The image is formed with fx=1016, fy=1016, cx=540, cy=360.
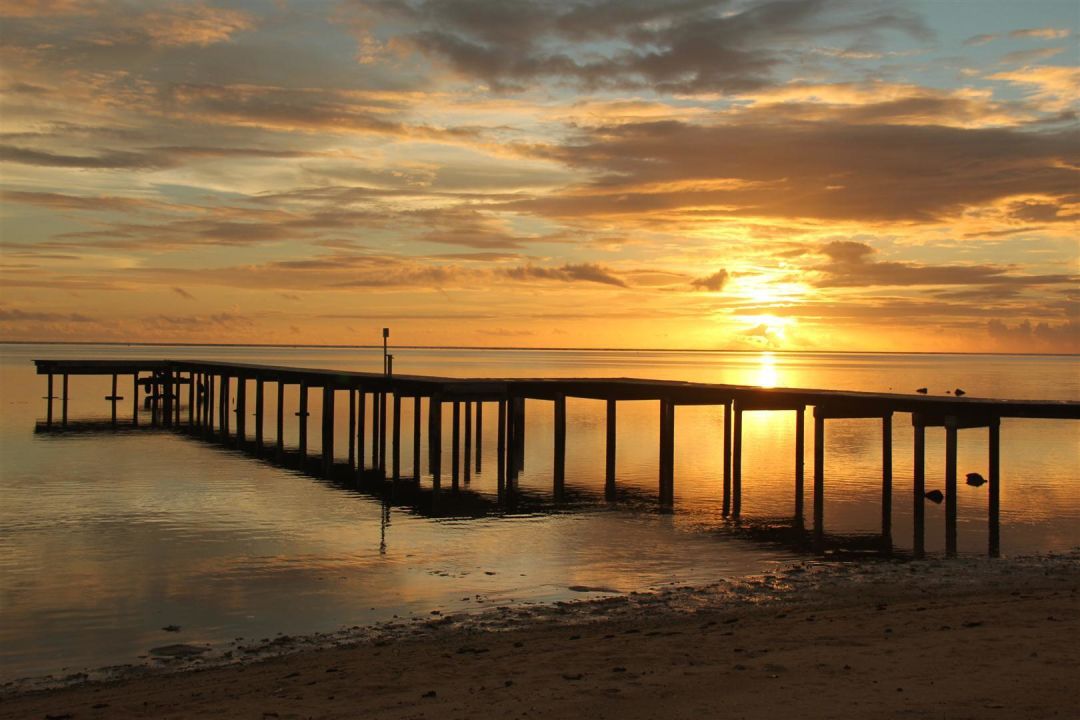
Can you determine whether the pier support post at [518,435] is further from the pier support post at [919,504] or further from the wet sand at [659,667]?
the wet sand at [659,667]

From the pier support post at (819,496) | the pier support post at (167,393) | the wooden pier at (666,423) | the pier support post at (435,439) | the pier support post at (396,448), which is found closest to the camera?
the pier support post at (819,496)

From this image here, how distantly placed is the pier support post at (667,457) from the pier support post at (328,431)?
1259 centimetres

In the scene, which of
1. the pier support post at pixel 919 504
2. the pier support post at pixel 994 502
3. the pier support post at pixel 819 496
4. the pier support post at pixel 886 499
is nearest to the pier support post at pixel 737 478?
the pier support post at pixel 819 496

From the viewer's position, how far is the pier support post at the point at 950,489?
917 inches

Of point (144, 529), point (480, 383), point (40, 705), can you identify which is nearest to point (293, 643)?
point (40, 705)

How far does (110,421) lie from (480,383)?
108 feet

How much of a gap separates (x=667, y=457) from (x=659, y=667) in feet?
72.9

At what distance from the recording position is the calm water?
51.8ft

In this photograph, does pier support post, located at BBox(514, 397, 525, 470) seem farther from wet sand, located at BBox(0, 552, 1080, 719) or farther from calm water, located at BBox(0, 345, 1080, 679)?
wet sand, located at BBox(0, 552, 1080, 719)

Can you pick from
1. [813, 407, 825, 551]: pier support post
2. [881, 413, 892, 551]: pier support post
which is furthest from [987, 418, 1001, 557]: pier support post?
[813, 407, 825, 551]: pier support post

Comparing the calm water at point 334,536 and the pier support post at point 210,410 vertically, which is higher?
the pier support post at point 210,410

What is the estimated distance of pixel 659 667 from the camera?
1104 cm

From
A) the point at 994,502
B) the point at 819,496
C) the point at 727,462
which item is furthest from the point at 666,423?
the point at 994,502

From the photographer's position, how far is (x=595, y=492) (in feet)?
105
